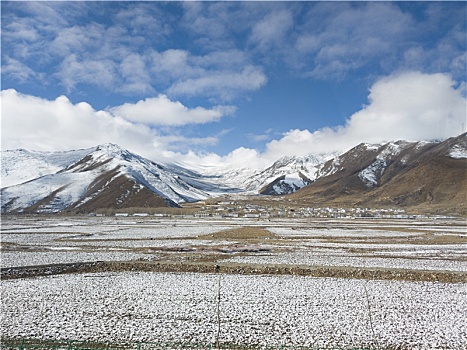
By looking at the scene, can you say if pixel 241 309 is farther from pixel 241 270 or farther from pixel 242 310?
pixel 241 270

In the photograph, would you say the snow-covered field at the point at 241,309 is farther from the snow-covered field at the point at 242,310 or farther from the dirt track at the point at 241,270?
the dirt track at the point at 241,270

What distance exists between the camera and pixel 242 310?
20.8 metres

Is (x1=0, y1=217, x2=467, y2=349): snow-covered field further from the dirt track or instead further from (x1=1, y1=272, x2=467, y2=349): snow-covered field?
the dirt track

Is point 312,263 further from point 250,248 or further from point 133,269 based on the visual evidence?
point 133,269

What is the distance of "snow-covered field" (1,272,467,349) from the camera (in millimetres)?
17125

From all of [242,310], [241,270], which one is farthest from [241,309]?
[241,270]

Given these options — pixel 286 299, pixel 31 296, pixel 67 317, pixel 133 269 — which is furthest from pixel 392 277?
pixel 31 296

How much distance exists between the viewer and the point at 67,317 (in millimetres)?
19312

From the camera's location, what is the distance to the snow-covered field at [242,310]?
674 inches

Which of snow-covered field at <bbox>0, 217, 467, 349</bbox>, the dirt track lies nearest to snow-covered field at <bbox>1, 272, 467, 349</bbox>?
snow-covered field at <bbox>0, 217, 467, 349</bbox>

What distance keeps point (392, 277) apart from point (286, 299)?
41.3 ft

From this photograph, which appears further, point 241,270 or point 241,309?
point 241,270

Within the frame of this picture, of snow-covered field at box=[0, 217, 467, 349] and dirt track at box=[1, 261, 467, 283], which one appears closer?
snow-covered field at box=[0, 217, 467, 349]

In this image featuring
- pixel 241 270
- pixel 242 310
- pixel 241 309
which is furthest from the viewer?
pixel 241 270
